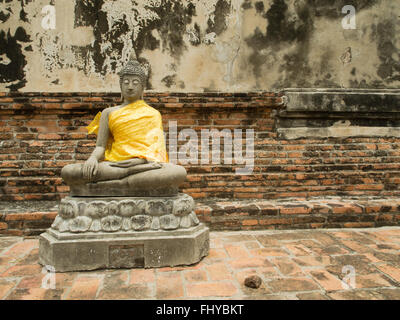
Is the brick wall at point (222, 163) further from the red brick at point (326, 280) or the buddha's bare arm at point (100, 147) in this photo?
the red brick at point (326, 280)

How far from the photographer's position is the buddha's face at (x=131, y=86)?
2.62 m

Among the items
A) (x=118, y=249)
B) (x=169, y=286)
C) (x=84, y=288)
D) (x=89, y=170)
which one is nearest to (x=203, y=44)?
(x=89, y=170)

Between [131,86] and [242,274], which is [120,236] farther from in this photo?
[131,86]

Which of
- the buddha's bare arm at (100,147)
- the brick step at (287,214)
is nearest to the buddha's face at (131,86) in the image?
the buddha's bare arm at (100,147)

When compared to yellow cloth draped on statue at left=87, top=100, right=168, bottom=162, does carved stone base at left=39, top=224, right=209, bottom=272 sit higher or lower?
lower

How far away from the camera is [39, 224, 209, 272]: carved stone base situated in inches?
92.8

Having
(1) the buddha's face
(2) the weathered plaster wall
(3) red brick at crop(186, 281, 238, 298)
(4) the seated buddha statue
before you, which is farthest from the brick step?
(2) the weathered plaster wall

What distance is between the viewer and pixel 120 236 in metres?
2.42

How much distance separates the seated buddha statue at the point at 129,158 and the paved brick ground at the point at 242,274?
0.73 m

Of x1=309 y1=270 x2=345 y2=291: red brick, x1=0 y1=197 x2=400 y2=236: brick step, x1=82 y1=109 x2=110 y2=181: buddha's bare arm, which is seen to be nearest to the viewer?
x1=309 y1=270 x2=345 y2=291: red brick

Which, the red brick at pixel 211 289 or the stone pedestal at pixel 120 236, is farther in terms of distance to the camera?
the stone pedestal at pixel 120 236

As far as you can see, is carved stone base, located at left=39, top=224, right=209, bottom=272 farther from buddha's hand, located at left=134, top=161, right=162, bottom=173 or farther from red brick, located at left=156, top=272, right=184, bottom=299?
buddha's hand, located at left=134, top=161, right=162, bottom=173

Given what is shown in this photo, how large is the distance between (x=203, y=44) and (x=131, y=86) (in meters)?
1.82

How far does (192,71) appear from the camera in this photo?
157 inches
